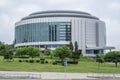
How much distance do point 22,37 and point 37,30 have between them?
14786 millimetres

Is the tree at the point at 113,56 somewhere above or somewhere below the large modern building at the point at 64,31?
below

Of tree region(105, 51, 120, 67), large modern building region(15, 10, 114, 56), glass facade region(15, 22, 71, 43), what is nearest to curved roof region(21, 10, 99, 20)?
large modern building region(15, 10, 114, 56)

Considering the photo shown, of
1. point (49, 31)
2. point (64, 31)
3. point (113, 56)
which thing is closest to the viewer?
point (113, 56)

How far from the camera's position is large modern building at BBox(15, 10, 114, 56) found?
602ft

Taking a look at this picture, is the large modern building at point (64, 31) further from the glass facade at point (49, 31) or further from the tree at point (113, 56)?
the tree at point (113, 56)

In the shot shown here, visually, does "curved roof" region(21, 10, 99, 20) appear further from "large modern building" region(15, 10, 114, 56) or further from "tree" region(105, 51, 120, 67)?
"tree" region(105, 51, 120, 67)

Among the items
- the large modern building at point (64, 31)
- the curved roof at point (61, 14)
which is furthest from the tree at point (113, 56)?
the curved roof at point (61, 14)

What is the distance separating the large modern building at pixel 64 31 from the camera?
183375mm

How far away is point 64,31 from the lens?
183625 millimetres

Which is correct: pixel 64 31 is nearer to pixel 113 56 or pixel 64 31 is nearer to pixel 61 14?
pixel 61 14

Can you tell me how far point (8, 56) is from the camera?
8569 centimetres

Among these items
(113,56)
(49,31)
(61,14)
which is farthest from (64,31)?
(113,56)

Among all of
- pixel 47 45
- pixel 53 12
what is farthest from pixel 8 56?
pixel 53 12

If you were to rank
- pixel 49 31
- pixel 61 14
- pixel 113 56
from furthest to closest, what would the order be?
pixel 61 14 < pixel 49 31 < pixel 113 56
